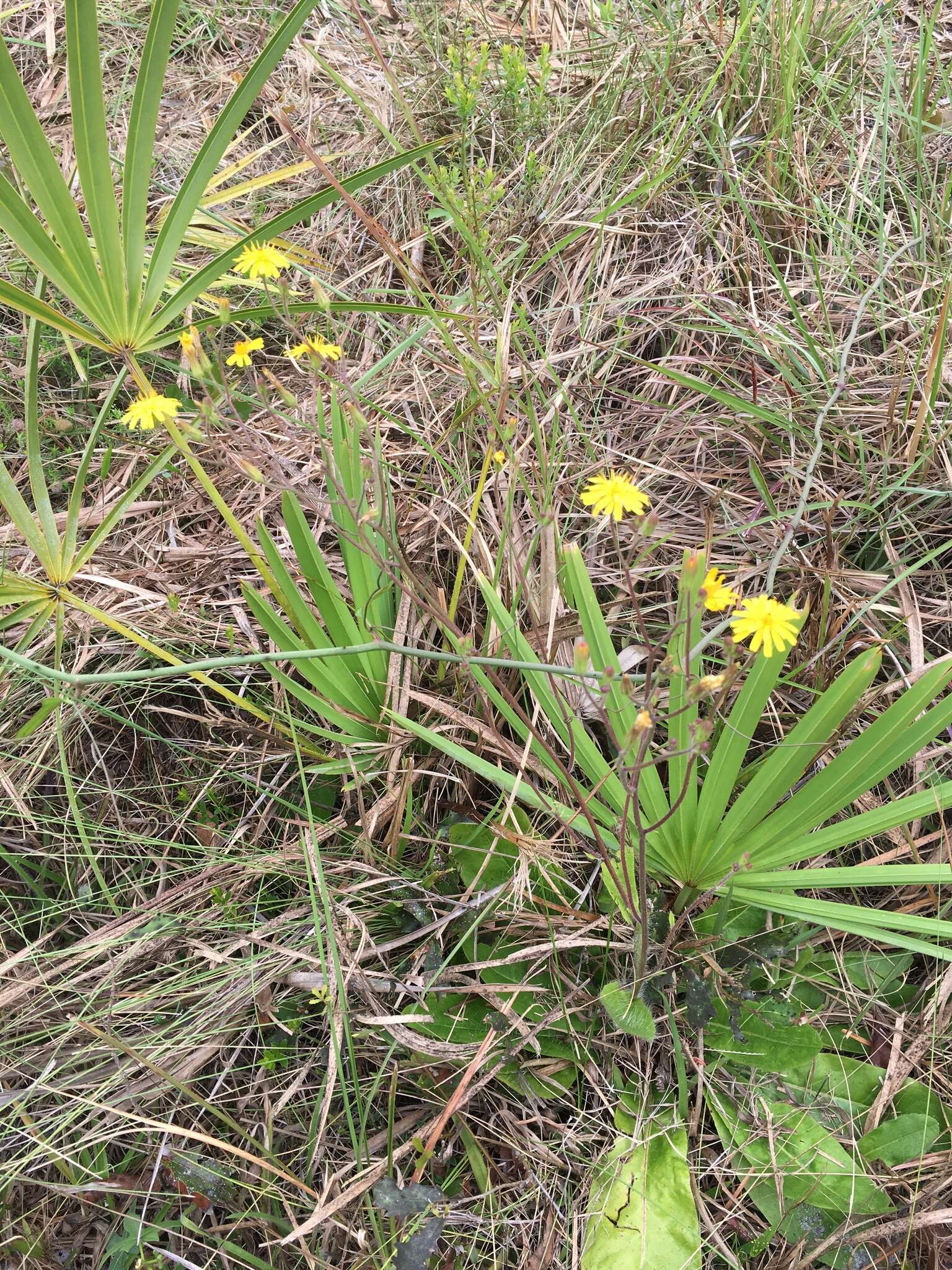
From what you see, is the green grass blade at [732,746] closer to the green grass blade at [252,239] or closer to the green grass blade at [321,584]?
the green grass blade at [321,584]

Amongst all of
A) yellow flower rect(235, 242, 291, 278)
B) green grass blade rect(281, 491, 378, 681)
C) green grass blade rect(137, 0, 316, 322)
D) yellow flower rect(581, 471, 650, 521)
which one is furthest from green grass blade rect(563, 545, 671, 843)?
green grass blade rect(137, 0, 316, 322)

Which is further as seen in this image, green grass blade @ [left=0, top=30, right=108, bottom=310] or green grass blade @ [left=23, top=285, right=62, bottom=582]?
green grass blade @ [left=23, top=285, right=62, bottom=582]

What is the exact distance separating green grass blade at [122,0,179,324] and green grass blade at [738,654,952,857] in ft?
4.28

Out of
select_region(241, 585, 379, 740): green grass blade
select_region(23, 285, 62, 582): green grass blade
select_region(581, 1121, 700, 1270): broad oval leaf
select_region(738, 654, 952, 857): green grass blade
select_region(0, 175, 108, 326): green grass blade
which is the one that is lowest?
select_region(581, 1121, 700, 1270): broad oval leaf

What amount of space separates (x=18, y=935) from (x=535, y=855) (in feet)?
3.24

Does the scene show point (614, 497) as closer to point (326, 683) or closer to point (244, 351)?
point (326, 683)

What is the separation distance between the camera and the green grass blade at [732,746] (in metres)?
1.28

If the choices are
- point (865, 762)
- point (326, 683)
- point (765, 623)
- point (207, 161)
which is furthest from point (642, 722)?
point (207, 161)

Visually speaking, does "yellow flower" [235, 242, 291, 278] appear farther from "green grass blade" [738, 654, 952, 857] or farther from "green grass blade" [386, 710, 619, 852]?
"green grass blade" [738, 654, 952, 857]

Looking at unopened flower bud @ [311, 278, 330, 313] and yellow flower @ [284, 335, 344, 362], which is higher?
unopened flower bud @ [311, 278, 330, 313]

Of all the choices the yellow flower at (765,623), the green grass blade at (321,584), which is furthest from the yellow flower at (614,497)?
the green grass blade at (321,584)

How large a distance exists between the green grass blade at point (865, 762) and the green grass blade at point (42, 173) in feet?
4.49

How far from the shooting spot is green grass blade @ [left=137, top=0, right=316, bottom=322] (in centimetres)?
135

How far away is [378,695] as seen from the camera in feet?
5.25
